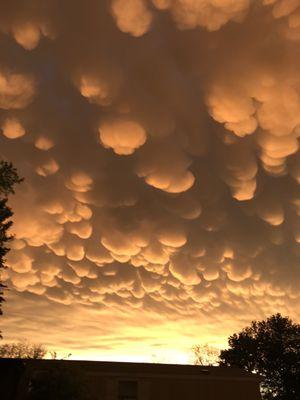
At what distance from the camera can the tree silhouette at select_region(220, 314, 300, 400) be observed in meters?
49.4

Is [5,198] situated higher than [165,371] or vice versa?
[5,198]

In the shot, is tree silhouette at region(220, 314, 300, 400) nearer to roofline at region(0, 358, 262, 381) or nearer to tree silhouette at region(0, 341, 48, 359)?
roofline at region(0, 358, 262, 381)

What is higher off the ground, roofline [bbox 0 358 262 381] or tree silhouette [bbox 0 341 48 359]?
tree silhouette [bbox 0 341 48 359]

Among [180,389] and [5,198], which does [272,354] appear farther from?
[5,198]

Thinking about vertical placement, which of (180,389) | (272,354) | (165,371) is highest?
(272,354)

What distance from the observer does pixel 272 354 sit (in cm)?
5247

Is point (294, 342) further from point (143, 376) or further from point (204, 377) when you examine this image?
point (143, 376)

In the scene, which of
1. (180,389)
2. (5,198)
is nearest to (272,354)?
(180,389)

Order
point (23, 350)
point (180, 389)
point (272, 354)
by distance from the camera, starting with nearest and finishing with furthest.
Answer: point (180, 389), point (272, 354), point (23, 350)

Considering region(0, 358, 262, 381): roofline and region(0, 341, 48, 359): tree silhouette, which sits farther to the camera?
region(0, 341, 48, 359): tree silhouette

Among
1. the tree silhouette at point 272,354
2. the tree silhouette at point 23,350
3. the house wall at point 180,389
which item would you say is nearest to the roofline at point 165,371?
the house wall at point 180,389

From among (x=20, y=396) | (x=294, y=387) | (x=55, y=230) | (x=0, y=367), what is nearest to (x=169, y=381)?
(x=20, y=396)

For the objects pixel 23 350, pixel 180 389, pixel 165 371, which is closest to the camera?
pixel 180 389

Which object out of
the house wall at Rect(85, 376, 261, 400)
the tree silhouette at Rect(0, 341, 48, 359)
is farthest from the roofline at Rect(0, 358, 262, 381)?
the tree silhouette at Rect(0, 341, 48, 359)
